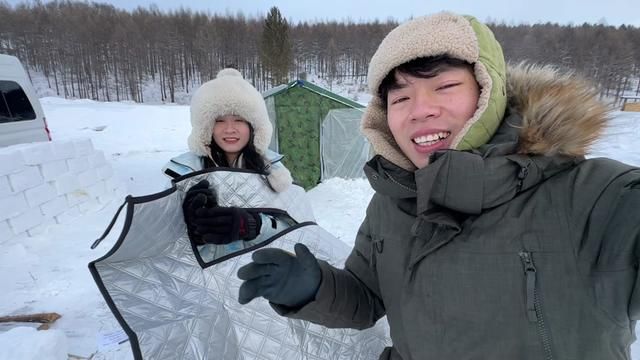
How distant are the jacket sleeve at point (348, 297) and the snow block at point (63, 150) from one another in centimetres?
512

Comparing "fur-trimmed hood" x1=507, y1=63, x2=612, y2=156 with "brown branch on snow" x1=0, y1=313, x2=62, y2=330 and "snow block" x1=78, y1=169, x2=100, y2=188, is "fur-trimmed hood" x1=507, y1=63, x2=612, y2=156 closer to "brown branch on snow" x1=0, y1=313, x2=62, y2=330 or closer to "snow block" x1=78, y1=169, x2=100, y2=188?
"brown branch on snow" x1=0, y1=313, x2=62, y2=330

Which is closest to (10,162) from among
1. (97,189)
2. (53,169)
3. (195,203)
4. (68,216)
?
(53,169)

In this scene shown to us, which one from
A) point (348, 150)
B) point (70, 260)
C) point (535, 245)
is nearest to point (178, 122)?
point (348, 150)

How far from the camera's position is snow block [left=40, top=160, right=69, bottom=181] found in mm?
4371

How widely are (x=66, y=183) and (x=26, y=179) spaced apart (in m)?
0.60

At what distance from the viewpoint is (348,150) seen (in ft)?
26.1

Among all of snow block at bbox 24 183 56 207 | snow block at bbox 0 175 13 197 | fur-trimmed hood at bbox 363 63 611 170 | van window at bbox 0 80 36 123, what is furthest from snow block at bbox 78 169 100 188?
fur-trimmed hood at bbox 363 63 611 170

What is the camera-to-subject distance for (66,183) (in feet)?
15.4

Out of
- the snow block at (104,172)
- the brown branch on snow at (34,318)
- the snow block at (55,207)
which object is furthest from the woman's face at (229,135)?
the snow block at (104,172)

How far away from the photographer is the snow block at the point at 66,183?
4.54 meters

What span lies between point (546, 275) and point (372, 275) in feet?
1.61

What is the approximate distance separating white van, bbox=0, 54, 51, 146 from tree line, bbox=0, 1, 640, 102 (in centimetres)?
2681

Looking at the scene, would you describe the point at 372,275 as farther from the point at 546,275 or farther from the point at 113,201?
the point at 113,201

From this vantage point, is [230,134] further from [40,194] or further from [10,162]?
[40,194]
